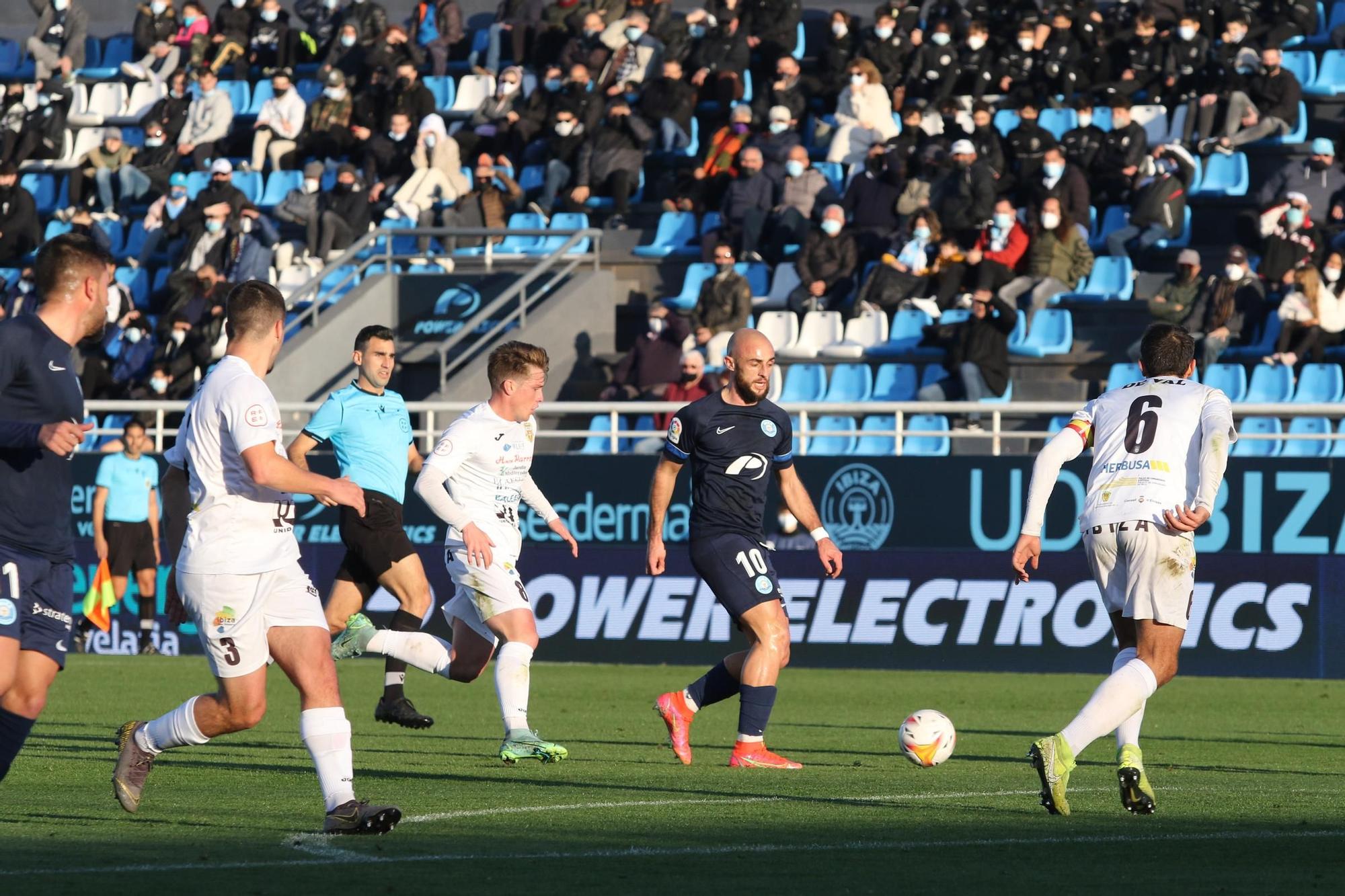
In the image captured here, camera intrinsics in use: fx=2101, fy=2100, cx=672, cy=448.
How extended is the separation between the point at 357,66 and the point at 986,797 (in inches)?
950

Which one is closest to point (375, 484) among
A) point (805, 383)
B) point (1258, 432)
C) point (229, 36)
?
point (1258, 432)

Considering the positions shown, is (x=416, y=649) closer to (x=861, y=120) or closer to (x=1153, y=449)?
(x=1153, y=449)

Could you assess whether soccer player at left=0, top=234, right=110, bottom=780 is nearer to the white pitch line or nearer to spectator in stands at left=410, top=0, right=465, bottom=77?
the white pitch line

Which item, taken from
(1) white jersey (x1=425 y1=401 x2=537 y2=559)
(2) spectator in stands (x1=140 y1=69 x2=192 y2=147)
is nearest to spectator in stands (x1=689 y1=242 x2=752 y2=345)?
(2) spectator in stands (x1=140 y1=69 x2=192 y2=147)

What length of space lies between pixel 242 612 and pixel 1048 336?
16.8 metres

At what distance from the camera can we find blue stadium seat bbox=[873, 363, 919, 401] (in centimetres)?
2341

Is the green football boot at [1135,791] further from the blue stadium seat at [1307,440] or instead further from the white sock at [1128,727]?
the blue stadium seat at [1307,440]

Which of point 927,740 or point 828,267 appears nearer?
point 927,740

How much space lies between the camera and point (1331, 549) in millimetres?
18406

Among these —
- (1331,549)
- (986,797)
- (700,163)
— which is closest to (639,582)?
(1331,549)

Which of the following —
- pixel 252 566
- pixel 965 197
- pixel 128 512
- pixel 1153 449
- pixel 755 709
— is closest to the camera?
pixel 252 566

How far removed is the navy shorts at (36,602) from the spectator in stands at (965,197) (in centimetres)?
1755

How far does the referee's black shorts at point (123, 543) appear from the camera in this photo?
21.3 metres

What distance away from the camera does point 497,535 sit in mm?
11266
